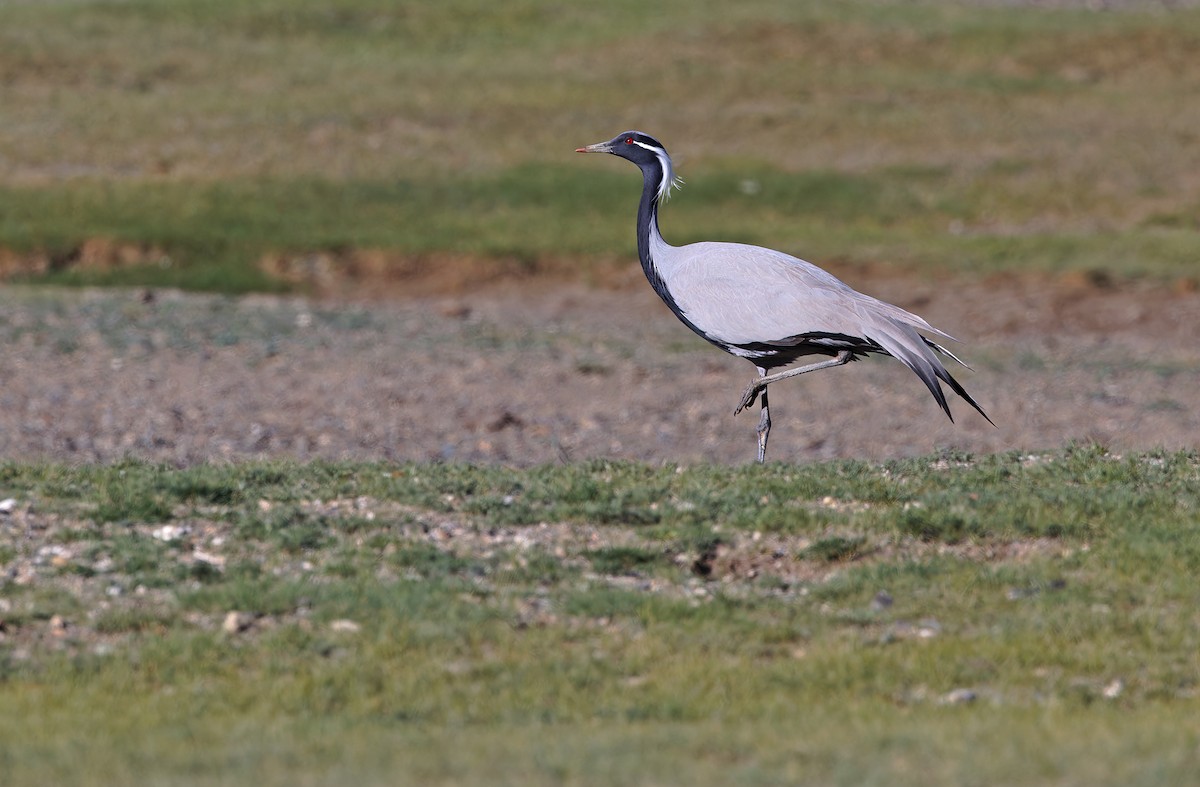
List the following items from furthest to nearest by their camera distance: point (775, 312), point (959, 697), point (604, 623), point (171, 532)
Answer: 1. point (775, 312)
2. point (171, 532)
3. point (604, 623)
4. point (959, 697)

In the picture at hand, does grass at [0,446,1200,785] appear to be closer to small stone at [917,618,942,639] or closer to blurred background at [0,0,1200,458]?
small stone at [917,618,942,639]

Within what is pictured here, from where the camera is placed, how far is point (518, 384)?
61.7 feet

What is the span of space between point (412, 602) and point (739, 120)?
2633 cm

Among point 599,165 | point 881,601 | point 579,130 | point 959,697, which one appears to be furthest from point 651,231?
point 579,130

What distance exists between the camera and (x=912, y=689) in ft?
25.8

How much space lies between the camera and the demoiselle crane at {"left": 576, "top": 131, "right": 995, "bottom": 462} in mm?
10734

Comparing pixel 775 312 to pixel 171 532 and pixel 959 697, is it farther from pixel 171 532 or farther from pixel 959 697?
pixel 171 532

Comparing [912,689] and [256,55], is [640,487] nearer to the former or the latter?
[912,689]

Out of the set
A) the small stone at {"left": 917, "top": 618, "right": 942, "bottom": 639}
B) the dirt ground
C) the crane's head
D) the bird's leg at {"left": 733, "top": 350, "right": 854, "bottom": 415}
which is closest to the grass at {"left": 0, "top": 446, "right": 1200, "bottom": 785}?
the small stone at {"left": 917, "top": 618, "right": 942, "bottom": 639}

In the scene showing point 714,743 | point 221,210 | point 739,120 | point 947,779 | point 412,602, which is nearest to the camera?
point 947,779

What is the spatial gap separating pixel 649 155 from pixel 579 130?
2095 centimetres

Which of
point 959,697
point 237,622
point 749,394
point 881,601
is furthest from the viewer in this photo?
point 749,394

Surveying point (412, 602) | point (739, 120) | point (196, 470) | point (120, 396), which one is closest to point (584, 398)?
point (120, 396)

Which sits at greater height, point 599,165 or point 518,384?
point 599,165
